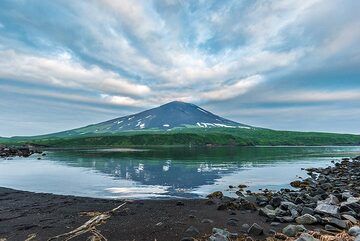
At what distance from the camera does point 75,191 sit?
30.4m

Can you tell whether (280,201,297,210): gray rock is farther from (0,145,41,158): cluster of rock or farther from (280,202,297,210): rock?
(0,145,41,158): cluster of rock

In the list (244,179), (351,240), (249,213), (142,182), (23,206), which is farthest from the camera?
(244,179)

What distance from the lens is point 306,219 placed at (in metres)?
15.6

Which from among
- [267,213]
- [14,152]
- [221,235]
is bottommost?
[221,235]

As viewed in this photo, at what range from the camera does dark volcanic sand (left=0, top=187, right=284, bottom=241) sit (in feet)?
47.3

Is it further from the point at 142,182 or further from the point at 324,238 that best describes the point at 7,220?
the point at 142,182

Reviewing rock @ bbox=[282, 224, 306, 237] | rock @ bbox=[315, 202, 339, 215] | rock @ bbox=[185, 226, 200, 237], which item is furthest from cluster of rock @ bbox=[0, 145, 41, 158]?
rock @ bbox=[282, 224, 306, 237]

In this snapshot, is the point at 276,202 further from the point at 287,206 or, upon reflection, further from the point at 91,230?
the point at 91,230

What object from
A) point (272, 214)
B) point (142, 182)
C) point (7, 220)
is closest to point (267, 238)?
point (272, 214)

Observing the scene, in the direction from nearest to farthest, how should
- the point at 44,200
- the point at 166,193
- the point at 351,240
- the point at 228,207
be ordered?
1. the point at 351,240
2. the point at 228,207
3. the point at 44,200
4. the point at 166,193

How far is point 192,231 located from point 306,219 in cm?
574

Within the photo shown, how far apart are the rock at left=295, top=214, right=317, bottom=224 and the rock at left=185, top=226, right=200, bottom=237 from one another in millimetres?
5209

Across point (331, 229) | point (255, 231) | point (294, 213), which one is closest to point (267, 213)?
point (294, 213)

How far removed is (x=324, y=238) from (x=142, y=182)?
25.7 meters
